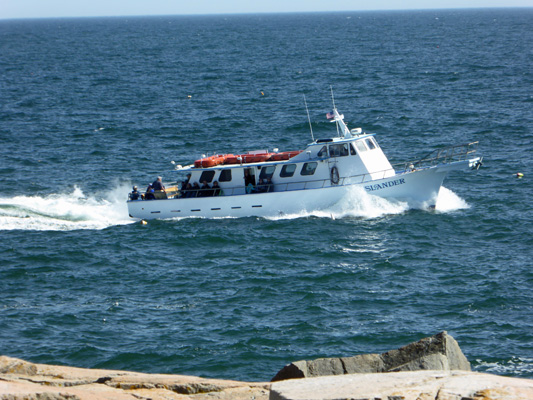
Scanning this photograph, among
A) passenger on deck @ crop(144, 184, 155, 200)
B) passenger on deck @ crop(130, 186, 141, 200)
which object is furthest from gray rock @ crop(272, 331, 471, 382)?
passenger on deck @ crop(130, 186, 141, 200)

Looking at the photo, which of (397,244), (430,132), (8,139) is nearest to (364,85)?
(430,132)

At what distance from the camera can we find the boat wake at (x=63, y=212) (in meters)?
37.9

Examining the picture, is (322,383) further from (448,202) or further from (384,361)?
(448,202)

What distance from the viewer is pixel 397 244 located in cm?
3403

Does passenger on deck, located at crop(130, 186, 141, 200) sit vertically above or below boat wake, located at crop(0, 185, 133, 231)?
above

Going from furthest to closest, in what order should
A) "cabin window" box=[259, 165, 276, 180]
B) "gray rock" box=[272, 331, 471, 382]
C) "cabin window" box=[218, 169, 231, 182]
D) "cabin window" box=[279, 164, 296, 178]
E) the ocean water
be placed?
1. "cabin window" box=[218, 169, 231, 182]
2. "cabin window" box=[259, 165, 276, 180]
3. "cabin window" box=[279, 164, 296, 178]
4. the ocean water
5. "gray rock" box=[272, 331, 471, 382]

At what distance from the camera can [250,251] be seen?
33.8m

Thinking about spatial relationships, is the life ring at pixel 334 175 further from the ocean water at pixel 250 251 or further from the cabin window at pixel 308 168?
the ocean water at pixel 250 251

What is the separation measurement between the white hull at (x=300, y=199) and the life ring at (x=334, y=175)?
19.8 inches

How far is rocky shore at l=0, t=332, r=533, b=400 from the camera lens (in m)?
13.0

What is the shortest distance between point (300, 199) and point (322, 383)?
955 inches

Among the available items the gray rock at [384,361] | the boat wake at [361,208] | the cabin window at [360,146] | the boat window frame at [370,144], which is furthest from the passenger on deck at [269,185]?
the gray rock at [384,361]

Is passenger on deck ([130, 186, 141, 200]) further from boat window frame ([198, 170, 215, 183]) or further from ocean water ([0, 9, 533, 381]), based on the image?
boat window frame ([198, 170, 215, 183])

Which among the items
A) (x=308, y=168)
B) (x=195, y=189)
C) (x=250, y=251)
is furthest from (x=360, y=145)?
(x=195, y=189)
